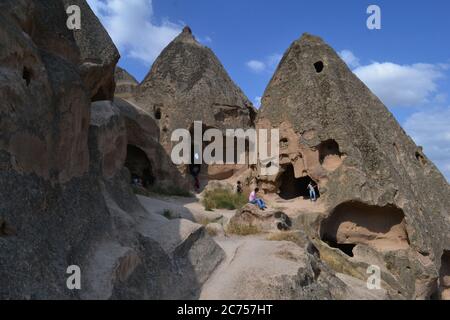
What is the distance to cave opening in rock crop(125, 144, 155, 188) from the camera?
12.5m

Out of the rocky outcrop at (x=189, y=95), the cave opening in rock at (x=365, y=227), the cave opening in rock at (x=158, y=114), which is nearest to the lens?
the cave opening in rock at (x=365, y=227)

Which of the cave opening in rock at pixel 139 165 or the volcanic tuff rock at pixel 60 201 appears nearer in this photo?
the volcanic tuff rock at pixel 60 201

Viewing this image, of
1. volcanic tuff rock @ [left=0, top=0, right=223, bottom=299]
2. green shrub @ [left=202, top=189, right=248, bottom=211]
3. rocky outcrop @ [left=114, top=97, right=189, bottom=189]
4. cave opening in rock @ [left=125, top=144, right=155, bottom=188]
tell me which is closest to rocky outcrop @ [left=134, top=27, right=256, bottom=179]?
rocky outcrop @ [left=114, top=97, right=189, bottom=189]

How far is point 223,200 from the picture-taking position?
429 inches

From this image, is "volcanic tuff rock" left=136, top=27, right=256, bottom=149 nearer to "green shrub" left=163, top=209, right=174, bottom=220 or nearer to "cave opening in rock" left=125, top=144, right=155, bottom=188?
"cave opening in rock" left=125, top=144, right=155, bottom=188

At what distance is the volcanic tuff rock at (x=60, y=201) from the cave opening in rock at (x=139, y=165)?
6774 mm

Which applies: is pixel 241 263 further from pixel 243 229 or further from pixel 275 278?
pixel 243 229

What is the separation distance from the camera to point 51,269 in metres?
3.39

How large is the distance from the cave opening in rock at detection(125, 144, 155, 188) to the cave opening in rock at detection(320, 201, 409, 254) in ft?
17.3

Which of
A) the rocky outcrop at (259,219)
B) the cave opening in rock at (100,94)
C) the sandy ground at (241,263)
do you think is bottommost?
the sandy ground at (241,263)

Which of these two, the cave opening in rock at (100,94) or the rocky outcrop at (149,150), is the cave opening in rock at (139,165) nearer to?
the rocky outcrop at (149,150)

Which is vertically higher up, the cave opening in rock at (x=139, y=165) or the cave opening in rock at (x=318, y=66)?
the cave opening in rock at (x=318, y=66)

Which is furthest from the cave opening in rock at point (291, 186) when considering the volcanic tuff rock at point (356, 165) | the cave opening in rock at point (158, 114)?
the cave opening in rock at point (158, 114)

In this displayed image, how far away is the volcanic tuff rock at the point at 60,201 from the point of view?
10.7 feet
